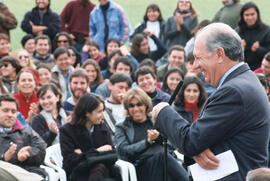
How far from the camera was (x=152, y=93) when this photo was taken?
7.27 m

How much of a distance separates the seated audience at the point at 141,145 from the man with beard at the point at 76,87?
1302 mm

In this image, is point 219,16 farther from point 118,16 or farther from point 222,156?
point 222,156

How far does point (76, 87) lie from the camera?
7.42 m

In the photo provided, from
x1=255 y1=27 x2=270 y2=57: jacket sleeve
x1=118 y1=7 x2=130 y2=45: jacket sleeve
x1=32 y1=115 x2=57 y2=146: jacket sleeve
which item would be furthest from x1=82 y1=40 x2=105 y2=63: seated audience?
x1=32 y1=115 x2=57 y2=146: jacket sleeve

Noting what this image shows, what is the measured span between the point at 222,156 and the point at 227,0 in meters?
8.03

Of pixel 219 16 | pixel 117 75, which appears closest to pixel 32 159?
pixel 117 75

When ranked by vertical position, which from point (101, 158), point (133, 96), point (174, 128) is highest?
point (174, 128)

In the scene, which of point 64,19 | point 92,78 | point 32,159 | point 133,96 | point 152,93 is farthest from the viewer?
point 64,19

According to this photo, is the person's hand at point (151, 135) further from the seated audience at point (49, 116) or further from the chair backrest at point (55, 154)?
the seated audience at point (49, 116)

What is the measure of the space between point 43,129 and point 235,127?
4.04 meters

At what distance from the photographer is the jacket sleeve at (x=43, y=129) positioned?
641 cm

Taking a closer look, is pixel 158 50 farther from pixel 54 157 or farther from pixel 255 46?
pixel 54 157

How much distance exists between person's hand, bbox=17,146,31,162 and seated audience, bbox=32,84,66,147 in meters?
0.69

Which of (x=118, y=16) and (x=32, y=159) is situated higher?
(x=118, y=16)
